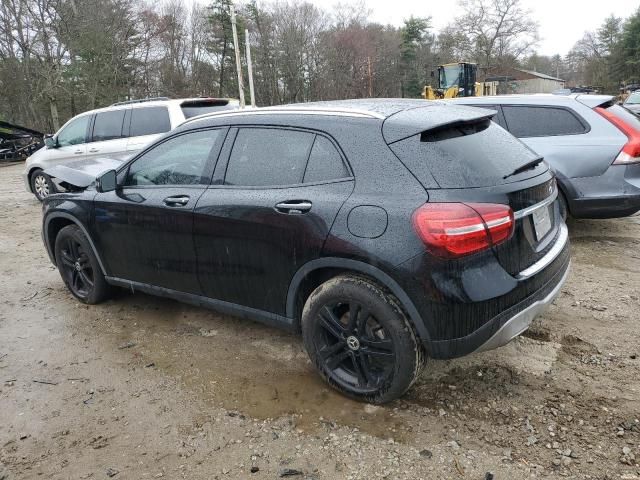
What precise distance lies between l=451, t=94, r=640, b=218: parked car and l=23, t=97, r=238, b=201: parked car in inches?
205

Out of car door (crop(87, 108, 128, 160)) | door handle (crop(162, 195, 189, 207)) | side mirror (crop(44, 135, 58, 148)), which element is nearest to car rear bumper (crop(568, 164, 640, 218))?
door handle (crop(162, 195, 189, 207))

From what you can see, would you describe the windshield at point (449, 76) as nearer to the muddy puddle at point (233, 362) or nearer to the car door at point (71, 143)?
the car door at point (71, 143)

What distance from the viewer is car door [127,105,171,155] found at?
8578mm

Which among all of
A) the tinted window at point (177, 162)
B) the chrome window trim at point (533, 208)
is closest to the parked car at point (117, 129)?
the tinted window at point (177, 162)

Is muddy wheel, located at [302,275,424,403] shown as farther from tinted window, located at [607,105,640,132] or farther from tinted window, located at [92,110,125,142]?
tinted window, located at [92,110,125,142]

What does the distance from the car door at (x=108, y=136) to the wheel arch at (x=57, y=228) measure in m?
4.31

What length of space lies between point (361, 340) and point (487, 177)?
1110 millimetres

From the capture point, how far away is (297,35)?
136 feet

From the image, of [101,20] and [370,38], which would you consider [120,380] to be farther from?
[370,38]

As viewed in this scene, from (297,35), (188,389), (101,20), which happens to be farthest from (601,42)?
(188,389)

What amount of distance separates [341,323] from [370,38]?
162 ft

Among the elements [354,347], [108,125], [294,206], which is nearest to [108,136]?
[108,125]

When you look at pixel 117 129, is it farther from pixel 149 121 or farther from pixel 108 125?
pixel 149 121

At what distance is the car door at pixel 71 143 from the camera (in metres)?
9.45
